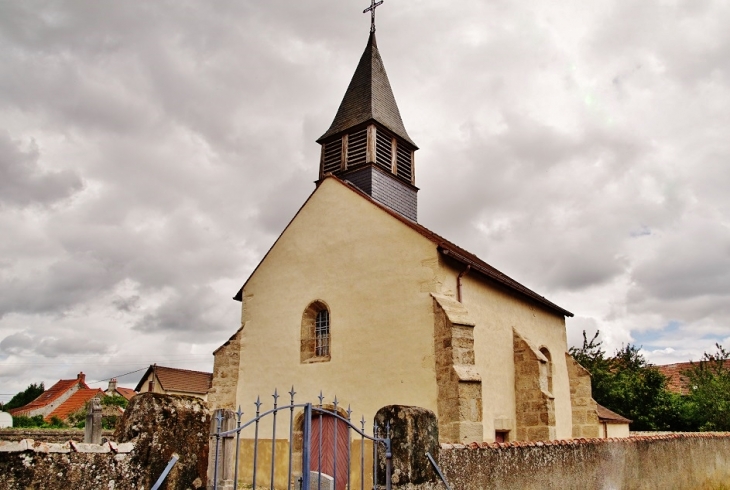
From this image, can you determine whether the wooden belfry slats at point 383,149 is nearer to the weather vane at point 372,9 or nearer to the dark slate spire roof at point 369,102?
the dark slate spire roof at point 369,102

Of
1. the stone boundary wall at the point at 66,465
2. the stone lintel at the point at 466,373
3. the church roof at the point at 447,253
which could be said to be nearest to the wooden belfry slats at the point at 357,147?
the church roof at the point at 447,253

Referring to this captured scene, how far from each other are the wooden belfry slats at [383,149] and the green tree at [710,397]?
13.7 metres

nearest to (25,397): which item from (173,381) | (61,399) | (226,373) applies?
(61,399)

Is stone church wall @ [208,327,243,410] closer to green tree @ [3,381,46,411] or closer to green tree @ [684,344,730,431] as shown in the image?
green tree @ [684,344,730,431]

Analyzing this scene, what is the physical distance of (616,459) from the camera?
934 cm

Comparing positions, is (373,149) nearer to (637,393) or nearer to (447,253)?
(447,253)

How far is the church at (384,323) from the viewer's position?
11.5 meters

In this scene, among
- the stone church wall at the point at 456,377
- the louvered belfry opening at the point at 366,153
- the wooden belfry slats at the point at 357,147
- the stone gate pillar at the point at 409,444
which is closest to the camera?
the stone gate pillar at the point at 409,444

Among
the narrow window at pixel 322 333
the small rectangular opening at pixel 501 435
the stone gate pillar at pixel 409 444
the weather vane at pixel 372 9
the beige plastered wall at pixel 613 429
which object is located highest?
the weather vane at pixel 372 9

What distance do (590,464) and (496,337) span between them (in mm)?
5210

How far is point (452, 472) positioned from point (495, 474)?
90cm

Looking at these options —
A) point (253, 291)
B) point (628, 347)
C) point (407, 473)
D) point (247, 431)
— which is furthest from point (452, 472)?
point (628, 347)

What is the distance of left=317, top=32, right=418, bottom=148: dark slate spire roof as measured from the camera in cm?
1711

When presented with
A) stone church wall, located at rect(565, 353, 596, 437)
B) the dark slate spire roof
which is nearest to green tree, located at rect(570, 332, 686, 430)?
stone church wall, located at rect(565, 353, 596, 437)
